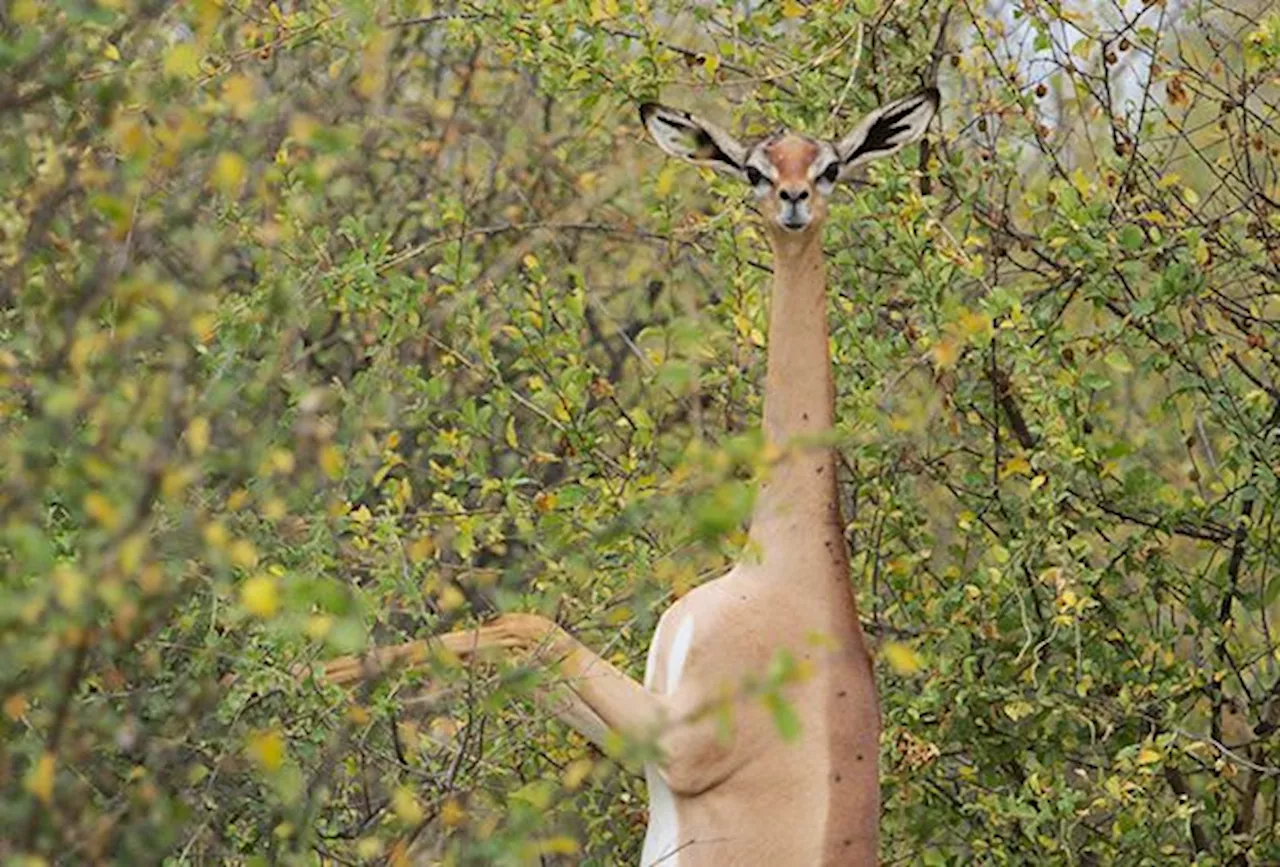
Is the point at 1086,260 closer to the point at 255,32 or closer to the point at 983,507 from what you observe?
the point at 983,507

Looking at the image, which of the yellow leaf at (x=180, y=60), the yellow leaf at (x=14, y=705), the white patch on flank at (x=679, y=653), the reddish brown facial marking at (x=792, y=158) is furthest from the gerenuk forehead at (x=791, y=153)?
the yellow leaf at (x=14, y=705)

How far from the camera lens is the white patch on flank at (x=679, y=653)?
6156 millimetres

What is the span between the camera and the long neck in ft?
20.4

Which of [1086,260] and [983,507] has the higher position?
[1086,260]

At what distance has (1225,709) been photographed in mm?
8250

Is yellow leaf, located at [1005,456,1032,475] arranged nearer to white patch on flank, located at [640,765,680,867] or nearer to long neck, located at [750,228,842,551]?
long neck, located at [750,228,842,551]

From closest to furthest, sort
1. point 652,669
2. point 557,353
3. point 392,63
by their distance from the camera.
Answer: point 652,669 < point 557,353 < point 392,63

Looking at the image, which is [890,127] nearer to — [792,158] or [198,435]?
[792,158]

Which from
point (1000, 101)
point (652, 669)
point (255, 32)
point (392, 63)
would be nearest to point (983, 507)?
point (1000, 101)

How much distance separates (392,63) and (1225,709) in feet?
11.7

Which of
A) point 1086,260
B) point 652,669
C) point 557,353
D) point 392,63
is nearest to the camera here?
point 652,669

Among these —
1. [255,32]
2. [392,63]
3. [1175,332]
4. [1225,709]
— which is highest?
[255,32]

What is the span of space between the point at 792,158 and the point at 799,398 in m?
0.49

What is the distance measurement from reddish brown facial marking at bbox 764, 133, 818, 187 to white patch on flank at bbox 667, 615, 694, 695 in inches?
36.2
